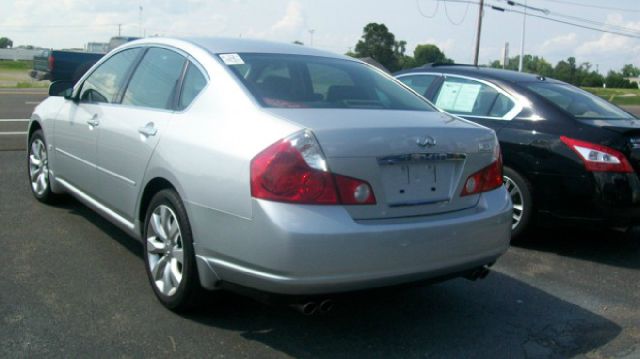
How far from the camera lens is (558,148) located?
17.1 ft

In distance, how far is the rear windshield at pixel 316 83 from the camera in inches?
142

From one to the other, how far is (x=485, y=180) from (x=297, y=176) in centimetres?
121

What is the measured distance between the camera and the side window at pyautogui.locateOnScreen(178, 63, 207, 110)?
3725 millimetres

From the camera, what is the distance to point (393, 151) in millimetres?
3166

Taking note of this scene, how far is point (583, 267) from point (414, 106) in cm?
213

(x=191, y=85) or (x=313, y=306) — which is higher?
(x=191, y=85)

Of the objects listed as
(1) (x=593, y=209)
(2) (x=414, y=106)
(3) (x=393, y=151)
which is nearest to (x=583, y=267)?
(1) (x=593, y=209)

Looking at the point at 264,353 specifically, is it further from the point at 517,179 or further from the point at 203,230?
the point at 517,179

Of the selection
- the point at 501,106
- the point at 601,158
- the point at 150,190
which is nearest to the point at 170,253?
the point at 150,190

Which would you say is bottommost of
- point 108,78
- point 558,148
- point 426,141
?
point 558,148

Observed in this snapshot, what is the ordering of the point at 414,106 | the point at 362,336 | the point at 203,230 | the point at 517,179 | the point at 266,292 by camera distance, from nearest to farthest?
the point at 266,292 < the point at 203,230 < the point at 362,336 < the point at 414,106 < the point at 517,179

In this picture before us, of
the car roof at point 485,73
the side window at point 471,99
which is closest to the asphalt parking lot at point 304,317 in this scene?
the side window at point 471,99

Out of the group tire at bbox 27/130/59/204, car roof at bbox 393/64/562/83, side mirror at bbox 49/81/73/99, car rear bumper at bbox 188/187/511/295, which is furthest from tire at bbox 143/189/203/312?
car roof at bbox 393/64/562/83

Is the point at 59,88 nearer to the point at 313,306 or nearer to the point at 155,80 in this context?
the point at 155,80
